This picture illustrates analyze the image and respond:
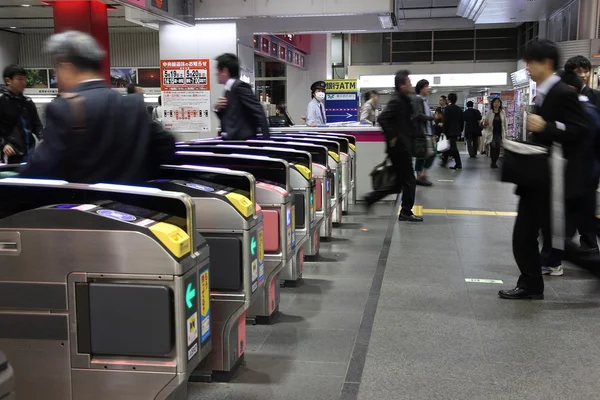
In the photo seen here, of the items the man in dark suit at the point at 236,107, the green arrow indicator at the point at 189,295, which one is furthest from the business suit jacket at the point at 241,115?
the green arrow indicator at the point at 189,295

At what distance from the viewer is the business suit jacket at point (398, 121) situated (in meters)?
6.09

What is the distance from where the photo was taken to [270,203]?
344 centimetres

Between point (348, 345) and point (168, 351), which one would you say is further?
point (348, 345)

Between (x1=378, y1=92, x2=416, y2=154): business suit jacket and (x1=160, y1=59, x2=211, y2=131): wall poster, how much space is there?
3.27 m

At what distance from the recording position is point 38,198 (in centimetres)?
211

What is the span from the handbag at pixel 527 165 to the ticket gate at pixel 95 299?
219 cm

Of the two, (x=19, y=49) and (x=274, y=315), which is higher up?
(x=19, y=49)

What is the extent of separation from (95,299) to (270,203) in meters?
1.60

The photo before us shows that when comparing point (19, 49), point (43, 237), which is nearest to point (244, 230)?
point (43, 237)

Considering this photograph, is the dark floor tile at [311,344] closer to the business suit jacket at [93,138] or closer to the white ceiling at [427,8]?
the business suit jacket at [93,138]

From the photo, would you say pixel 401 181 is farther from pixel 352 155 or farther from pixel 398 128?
pixel 352 155

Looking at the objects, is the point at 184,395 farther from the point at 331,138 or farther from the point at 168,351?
the point at 331,138

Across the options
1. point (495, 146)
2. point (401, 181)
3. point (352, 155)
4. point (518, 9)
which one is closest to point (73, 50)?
point (401, 181)

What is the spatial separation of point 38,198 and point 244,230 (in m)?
0.92
